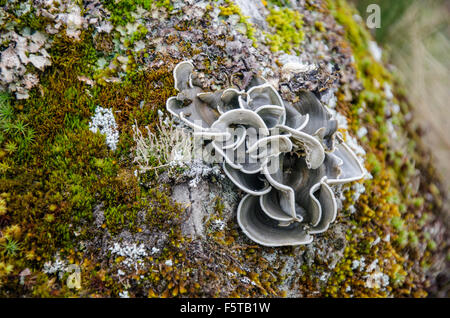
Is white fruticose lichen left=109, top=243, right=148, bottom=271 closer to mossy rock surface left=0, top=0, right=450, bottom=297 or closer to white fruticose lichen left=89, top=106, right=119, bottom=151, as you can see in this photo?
mossy rock surface left=0, top=0, right=450, bottom=297

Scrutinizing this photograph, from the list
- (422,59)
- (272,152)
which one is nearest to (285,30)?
(272,152)

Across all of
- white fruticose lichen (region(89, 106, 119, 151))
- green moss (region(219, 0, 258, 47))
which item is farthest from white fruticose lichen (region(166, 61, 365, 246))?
green moss (region(219, 0, 258, 47))

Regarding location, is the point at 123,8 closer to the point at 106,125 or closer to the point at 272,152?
the point at 106,125
